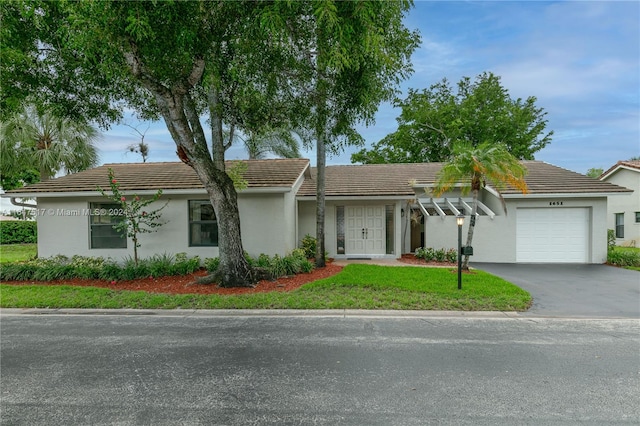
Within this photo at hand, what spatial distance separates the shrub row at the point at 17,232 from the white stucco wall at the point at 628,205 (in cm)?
3532

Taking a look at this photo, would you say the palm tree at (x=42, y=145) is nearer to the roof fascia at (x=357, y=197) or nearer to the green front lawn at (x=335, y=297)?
the green front lawn at (x=335, y=297)

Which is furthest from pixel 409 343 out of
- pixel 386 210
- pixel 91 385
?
pixel 386 210

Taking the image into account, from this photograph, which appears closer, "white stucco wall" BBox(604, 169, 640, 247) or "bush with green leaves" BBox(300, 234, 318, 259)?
"bush with green leaves" BBox(300, 234, 318, 259)

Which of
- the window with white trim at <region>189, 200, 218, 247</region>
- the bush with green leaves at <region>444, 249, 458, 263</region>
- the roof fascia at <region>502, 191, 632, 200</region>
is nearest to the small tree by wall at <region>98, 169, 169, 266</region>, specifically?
the window with white trim at <region>189, 200, 218, 247</region>

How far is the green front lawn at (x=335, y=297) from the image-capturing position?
739 centimetres

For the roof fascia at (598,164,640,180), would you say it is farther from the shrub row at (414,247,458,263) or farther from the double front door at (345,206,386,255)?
the double front door at (345,206,386,255)

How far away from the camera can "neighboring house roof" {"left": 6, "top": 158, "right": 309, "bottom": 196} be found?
12008 mm

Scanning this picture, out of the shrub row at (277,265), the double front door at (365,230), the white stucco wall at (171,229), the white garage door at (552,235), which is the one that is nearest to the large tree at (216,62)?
the shrub row at (277,265)

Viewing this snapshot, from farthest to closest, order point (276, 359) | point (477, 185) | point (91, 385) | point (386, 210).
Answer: point (386, 210) < point (477, 185) < point (276, 359) < point (91, 385)

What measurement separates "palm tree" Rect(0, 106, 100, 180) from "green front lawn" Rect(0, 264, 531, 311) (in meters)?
12.0

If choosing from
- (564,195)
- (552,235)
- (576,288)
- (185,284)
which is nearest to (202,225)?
(185,284)

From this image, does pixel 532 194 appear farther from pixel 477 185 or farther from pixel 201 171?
pixel 201 171

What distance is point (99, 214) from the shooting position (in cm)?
1238

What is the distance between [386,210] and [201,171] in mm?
7942
